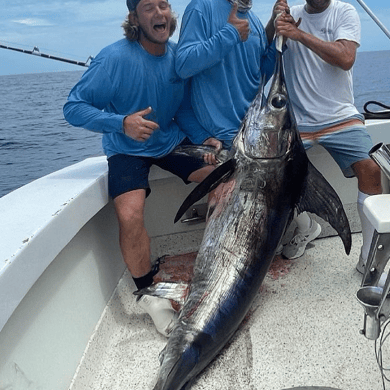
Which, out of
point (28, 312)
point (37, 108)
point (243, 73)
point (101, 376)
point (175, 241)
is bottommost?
point (37, 108)

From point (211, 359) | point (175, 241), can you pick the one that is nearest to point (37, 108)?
point (175, 241)

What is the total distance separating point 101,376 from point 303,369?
2.49ft

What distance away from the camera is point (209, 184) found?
2.14 meters

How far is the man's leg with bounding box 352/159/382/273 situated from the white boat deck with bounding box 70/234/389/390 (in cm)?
12

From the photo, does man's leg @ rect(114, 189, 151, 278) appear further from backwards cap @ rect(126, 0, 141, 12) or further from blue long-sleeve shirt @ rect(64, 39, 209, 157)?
backwards cap @ rect(126, 0, 141, 12)

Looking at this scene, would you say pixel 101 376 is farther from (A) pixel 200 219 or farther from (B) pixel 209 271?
(A) pixel 200 219

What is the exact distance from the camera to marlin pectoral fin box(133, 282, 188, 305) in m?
2.01

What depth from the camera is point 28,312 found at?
4.90ft

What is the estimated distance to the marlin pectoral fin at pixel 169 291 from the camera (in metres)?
2.01

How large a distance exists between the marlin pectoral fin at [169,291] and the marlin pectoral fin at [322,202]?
2.19 feet

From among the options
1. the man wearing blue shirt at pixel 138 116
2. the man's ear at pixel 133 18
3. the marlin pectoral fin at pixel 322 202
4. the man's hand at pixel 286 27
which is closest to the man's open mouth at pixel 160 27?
the man wearing blue shirt at pixel 138 116

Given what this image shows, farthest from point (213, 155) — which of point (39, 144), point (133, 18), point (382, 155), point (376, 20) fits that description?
point (39, 144)

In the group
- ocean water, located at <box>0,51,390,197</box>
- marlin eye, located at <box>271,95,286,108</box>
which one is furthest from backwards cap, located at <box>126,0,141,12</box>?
ocean water, located at <box>0,51,390,197</box>

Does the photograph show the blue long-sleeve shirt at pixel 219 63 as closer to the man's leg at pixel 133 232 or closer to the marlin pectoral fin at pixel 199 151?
the marlin pectoral fin at pixel 199 151
